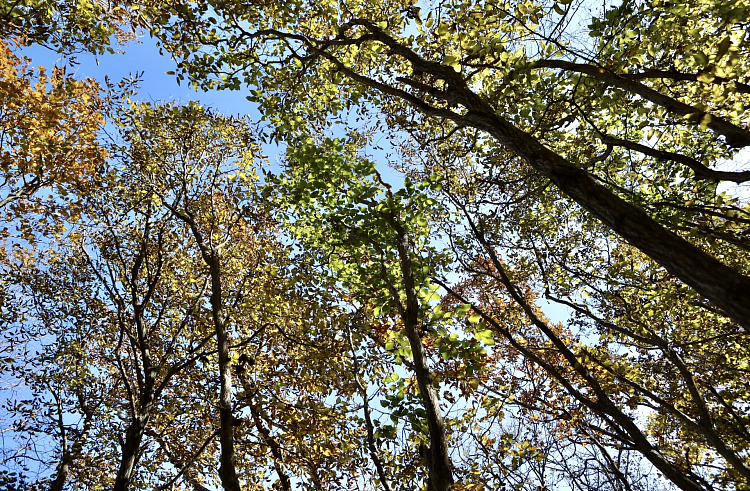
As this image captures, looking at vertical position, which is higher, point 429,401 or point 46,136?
point 46,136

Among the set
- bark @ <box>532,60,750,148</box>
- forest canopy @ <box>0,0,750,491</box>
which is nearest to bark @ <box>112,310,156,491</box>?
forest canopy @ <box>0,0,750,491</box>

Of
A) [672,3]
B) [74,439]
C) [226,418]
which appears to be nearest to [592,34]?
[672,3]

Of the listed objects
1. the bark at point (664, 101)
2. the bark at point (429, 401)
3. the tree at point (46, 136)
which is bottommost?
the bark at point (429, 401)

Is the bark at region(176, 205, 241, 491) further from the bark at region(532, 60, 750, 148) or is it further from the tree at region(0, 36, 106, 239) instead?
the bark at region(532, 60, 750, 148)

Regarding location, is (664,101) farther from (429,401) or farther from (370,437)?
(370,437)

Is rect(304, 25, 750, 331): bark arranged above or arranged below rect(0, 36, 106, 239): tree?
below

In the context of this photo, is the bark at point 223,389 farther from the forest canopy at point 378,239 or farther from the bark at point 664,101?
the bark at point 664,101

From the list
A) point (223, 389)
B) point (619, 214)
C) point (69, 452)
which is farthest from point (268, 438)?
point (619, 214)

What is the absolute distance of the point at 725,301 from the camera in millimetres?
2783

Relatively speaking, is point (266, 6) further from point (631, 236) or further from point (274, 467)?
point (274, 467)

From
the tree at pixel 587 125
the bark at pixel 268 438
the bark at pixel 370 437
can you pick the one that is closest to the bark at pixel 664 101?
the tree at pixel 587 125

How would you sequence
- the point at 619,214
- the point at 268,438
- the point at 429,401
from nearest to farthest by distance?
the point at 619,214 < the point at 429,401 < the point at 268,438

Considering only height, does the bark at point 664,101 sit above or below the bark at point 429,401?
above

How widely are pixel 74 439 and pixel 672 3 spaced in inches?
713
